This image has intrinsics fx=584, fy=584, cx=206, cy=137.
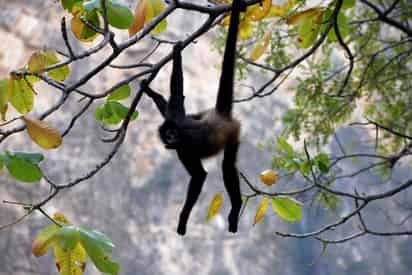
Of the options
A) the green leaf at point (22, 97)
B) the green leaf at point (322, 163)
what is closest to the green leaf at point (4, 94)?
the green leaf at point (22, 97)

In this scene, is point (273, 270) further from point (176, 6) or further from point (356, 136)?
point (176, 6)

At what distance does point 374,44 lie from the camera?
225 inches

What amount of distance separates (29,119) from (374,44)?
4685 millimetres

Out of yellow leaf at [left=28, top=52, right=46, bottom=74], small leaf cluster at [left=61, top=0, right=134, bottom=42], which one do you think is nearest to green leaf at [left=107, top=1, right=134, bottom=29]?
small leaf cluster at [left=61, top=0, right=134, bottom=42]

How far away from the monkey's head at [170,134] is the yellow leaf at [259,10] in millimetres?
638

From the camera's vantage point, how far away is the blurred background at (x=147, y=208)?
1147 centimetres

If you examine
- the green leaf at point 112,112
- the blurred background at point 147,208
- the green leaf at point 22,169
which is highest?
the blurred background at point 147,208

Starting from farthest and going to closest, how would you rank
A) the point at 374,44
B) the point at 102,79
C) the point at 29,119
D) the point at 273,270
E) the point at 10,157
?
the point at 102,79
the point at 273,270
the point at 374,44
the point at 10,157
the point at 29,119

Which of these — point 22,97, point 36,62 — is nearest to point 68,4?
point 36,62

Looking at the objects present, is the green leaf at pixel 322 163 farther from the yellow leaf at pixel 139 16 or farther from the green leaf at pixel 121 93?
the yellow leaf at pixel 139 16

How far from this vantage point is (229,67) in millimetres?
2463

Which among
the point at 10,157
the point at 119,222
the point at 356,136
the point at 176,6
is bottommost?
the point at 10,157

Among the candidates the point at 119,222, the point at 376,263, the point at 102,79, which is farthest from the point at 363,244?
the point at 102,79

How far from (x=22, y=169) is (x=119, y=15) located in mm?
595
